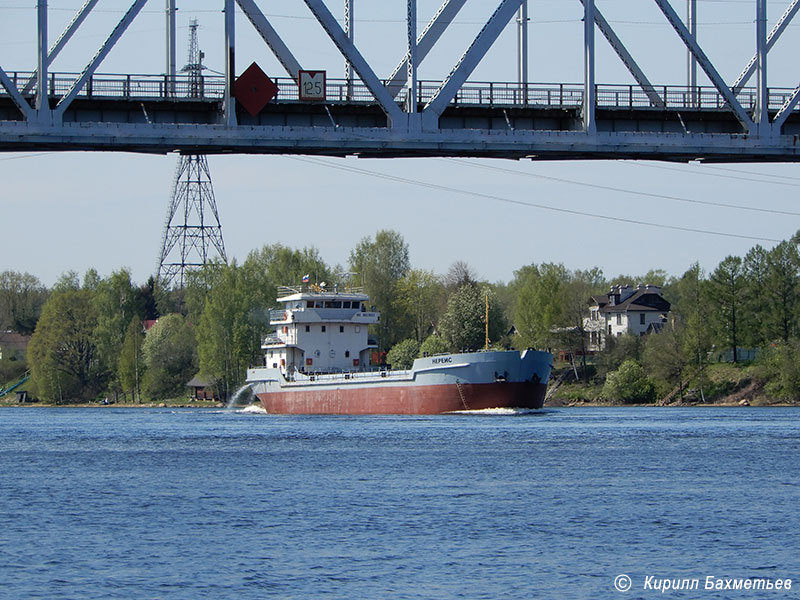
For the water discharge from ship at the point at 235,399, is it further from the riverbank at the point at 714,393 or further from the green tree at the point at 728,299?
the green tree at the point at 728,299

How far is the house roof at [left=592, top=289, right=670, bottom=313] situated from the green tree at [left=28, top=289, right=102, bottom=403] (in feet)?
173

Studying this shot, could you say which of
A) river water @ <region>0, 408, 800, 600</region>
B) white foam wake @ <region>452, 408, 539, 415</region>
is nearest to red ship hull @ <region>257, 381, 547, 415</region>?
white foam wake @ <region>452, 408, 539, 415</region>

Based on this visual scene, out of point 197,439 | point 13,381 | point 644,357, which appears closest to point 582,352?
point 644,357

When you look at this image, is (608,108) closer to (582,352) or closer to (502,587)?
(502,587)

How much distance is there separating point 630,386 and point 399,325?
29778 millimetres

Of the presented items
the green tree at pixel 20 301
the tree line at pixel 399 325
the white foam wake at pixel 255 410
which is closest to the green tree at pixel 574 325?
the tree line at pixel 399 325

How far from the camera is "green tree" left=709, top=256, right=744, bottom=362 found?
357 feet

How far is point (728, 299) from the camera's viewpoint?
110 metres

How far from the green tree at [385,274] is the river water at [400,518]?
75.6m

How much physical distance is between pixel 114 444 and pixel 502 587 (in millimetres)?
35205

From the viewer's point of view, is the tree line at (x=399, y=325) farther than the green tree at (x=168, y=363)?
No

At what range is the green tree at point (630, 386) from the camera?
4193 inches

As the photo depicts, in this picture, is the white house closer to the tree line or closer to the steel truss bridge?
the tree line

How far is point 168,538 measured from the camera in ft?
90.9
